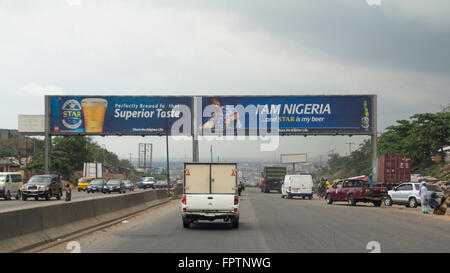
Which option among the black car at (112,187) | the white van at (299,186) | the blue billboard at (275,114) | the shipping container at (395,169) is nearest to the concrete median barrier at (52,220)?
the shipping container at (395,169)

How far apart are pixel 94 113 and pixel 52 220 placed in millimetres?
39434

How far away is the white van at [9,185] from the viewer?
3722 cm

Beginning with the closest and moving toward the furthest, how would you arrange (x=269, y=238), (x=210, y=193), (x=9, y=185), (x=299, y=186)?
(x=269, y=238)
(x=210, y=193)
(x=9, y=185)
(x=299, y=186)

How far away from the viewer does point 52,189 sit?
1458 inches

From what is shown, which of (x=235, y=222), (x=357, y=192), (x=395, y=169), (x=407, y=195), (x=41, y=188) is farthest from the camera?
(x=395, y=169)

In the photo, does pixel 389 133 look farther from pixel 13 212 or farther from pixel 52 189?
pixel 13 212

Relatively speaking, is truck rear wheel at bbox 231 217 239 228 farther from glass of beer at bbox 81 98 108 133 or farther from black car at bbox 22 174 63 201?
glass of beer at bbox 81 98 108 133

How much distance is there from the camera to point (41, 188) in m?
36.2

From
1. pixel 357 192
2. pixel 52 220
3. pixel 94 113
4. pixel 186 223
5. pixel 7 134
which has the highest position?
pixel 7 134

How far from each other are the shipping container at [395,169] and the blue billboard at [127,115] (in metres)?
19.1

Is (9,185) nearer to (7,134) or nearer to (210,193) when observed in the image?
(210,193)

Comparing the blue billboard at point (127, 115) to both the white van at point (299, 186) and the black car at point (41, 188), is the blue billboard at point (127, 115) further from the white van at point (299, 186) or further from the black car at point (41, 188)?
the black car at point (41, 188)

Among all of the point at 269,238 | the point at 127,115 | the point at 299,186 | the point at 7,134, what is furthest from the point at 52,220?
the point at 7,134

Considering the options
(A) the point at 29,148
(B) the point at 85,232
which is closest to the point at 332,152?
(A) the point at 29,148
